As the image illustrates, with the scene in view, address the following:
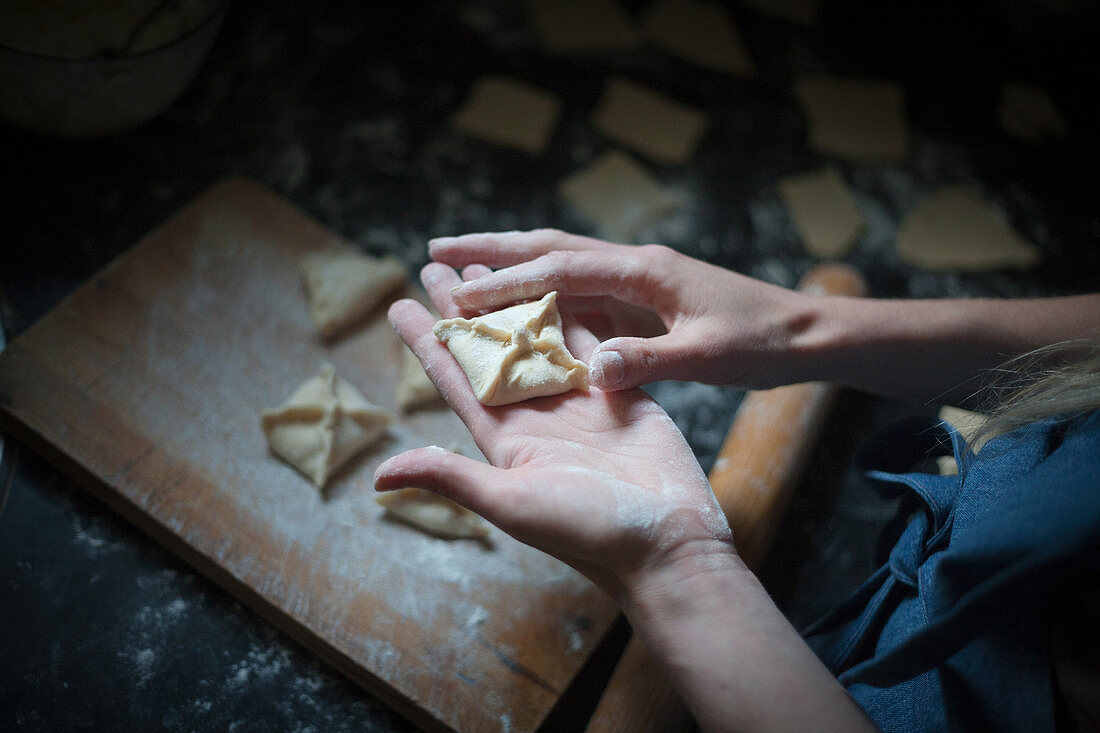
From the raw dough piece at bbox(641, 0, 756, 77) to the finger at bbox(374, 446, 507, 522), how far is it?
2.18m

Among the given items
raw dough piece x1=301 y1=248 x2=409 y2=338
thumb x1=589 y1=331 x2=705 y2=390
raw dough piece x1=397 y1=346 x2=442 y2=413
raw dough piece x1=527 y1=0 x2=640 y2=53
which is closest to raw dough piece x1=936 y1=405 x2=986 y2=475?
thumb x1=589 y1=331 x2=705 y2=390

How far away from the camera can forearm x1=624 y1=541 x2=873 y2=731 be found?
98cm

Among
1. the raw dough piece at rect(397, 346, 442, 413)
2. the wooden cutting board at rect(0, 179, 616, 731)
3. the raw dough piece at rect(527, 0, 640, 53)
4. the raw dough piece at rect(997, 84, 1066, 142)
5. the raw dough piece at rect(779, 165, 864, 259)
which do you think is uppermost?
the raw dough piece at rect(997, 84, 1066, 142)

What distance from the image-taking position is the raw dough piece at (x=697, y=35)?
2.67m

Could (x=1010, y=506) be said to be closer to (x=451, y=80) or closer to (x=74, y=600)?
(x=74, y=600)

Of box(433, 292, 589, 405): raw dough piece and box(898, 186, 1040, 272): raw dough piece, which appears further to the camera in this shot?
box(898, 186, 1040, 272): raw dough piece

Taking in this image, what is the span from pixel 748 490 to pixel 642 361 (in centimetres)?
57

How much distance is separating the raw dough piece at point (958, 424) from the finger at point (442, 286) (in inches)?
40.3

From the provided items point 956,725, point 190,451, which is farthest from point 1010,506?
point 190,451

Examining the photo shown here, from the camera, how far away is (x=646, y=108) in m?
2.56

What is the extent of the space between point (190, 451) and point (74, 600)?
388mm

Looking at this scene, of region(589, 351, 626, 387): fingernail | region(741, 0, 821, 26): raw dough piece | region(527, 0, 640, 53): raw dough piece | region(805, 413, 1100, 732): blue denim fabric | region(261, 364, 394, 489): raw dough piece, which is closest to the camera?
region(805, 413, 1100, 732): blue denim fabric

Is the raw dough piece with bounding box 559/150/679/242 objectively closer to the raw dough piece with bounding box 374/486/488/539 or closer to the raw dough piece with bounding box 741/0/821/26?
the raw dough piece with bounding box 741/0/821/26

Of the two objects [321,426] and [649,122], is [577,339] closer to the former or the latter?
[321,426]
